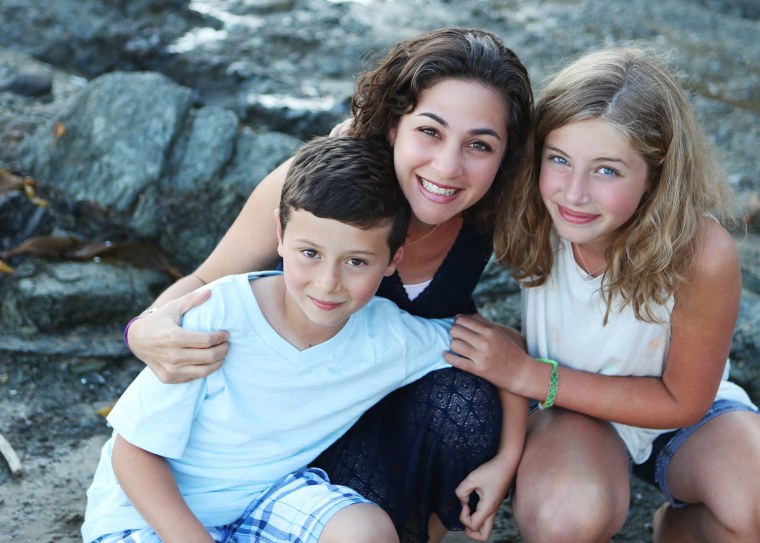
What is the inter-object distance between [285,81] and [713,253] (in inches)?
137

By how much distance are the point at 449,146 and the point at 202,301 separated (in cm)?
66

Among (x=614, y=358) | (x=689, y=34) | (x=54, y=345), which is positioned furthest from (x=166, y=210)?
(x=689, y=34)

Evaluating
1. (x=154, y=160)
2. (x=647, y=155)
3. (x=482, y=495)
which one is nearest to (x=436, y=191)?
(x=647, y=155)

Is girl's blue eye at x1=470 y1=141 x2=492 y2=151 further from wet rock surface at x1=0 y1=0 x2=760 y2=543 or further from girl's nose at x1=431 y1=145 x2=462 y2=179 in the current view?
wet rock surface at x1=0 y1=0 x2=760 y2=543

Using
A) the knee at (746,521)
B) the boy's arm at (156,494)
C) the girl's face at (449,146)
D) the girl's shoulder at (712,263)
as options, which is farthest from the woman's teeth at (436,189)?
the knee at (746,521)

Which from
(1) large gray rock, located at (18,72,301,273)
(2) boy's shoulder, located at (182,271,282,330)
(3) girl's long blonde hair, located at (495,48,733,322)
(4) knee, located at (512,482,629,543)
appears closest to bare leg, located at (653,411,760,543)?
(4) knee, located at (512,482,629,543)

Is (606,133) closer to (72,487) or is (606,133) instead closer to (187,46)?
(72,487)

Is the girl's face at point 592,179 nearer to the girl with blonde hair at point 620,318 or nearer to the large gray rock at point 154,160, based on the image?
the girl with blonde hair at point 620,318

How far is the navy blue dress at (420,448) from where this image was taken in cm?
222

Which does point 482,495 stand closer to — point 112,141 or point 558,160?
point 558,160

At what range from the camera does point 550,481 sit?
2.20 metres

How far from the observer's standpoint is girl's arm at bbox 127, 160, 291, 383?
1998mm

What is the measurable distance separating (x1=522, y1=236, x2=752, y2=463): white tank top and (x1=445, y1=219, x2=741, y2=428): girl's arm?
45mm

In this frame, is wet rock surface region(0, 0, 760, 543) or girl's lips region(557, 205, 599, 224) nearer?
girl's lips region(557, 205, 599, 224)
